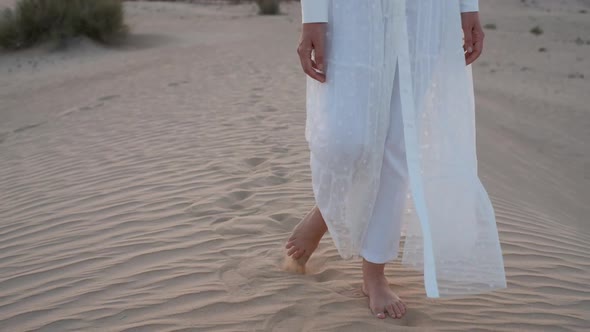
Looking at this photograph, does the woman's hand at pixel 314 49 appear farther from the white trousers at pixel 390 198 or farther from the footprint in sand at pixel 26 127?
the footprint in sand at pixel 26 127

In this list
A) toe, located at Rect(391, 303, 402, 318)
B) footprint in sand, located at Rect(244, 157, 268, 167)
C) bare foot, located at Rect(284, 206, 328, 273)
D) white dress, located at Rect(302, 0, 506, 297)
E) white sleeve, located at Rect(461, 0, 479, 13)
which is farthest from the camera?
footprint in sand, located at Rect(244, 157, 268, 167)

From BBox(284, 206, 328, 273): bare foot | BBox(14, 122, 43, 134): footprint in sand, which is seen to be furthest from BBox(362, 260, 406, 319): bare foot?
BBox(14, 122, 43, 134): footprint in sand

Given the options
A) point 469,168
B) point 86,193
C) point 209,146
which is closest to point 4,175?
point 86,193

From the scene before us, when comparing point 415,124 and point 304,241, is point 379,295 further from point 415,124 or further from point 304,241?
point 415,124

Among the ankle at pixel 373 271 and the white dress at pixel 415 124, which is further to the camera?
the ankle at pixel 373 271

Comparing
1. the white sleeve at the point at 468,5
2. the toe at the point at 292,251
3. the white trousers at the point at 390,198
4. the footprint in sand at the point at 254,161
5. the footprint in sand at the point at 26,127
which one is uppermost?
the white sleeve at the point at 468,5

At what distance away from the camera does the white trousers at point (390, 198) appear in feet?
7.32

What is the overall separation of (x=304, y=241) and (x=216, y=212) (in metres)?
0.99

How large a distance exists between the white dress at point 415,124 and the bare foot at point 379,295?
218mm

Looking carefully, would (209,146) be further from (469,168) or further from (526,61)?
(526,61)

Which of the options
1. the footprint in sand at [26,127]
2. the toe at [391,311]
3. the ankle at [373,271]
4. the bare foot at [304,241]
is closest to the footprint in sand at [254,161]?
the bare foot at [304,241]

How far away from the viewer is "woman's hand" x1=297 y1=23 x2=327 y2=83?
2219 millimetres

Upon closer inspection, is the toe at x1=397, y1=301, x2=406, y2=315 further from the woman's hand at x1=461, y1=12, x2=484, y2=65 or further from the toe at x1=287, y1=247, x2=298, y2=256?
the woman's hand at x1=461, y1=12, x2=484, y2=65

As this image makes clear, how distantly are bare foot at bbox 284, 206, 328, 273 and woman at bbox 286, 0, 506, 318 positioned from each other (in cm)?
41
